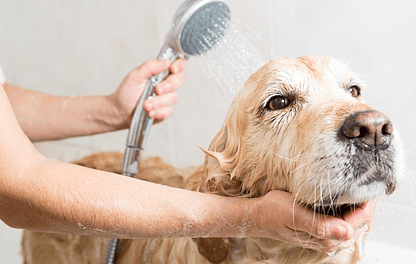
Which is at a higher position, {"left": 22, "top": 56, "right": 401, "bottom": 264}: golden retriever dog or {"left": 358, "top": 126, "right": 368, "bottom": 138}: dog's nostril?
{"left": 358, "top": 126, "right": 368, "bottom": 138}: dog's nostril

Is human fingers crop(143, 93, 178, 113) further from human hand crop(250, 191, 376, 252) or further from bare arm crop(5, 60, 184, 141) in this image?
human hand crop(250, 191, 376, 252)

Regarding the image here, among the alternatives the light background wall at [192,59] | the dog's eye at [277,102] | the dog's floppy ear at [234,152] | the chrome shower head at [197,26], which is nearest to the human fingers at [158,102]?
the chrome shower head at [197,26]

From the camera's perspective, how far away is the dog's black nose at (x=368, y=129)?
857 millimetres

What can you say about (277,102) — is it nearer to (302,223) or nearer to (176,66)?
(302,223)


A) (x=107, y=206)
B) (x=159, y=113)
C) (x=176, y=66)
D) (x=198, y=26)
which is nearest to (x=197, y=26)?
(x=198, y=26)

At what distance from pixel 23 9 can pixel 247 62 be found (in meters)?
1.36

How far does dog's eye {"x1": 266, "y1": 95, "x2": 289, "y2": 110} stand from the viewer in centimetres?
110

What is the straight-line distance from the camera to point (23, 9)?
2.51 m

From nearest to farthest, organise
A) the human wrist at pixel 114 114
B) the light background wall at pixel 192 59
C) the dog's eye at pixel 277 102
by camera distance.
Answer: the dog's eye at pixel 277 102
the light background wall at pixel 192 59
the human wrist at pixel 114 114

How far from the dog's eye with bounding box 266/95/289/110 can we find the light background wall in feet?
0.97

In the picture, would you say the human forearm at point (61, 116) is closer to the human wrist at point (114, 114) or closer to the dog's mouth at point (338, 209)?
the human wrist at point (114, 114)

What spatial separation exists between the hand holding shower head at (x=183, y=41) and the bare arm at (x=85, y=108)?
39 mm

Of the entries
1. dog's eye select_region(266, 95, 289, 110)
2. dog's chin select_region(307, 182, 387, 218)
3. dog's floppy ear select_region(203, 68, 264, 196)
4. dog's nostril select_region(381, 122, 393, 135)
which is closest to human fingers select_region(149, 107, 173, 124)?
dog's floppy ear select_region(203, 68, 264, 196)

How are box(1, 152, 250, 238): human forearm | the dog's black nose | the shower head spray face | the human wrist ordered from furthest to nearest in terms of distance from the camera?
the human wrist, the shower head spray face, box(1, 152, 250, 238): human forearm, the dog's black nose
